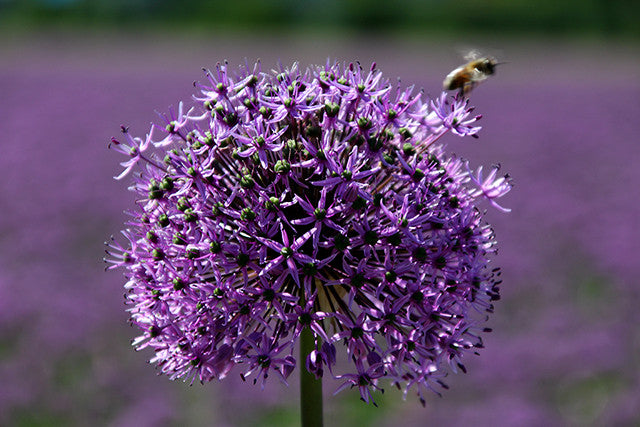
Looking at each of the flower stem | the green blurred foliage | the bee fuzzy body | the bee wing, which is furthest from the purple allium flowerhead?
the green blurred foliage

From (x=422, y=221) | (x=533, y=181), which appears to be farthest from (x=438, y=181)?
(x=533, y=181)

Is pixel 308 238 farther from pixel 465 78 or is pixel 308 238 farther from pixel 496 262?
pixel 496 262

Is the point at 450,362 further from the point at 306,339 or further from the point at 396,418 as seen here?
the point at 396,418

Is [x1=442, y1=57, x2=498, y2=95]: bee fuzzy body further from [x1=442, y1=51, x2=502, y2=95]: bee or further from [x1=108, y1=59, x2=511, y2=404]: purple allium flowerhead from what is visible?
[x1=108, y1=59, x2=511, y2=404]: purple allium flowerhead

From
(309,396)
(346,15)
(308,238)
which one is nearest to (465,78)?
(308,238)

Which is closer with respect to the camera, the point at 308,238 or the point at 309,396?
the point at 308,238

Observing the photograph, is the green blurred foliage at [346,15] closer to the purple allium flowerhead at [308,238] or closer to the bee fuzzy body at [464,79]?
the bee fuzzy body at [464,79]

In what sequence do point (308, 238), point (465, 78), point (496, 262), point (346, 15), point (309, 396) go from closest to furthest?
1. point (308, 238)
2. point (309, 396)
3. point (465, 78)
4. point (496, 262)
5. point (346, 15)
